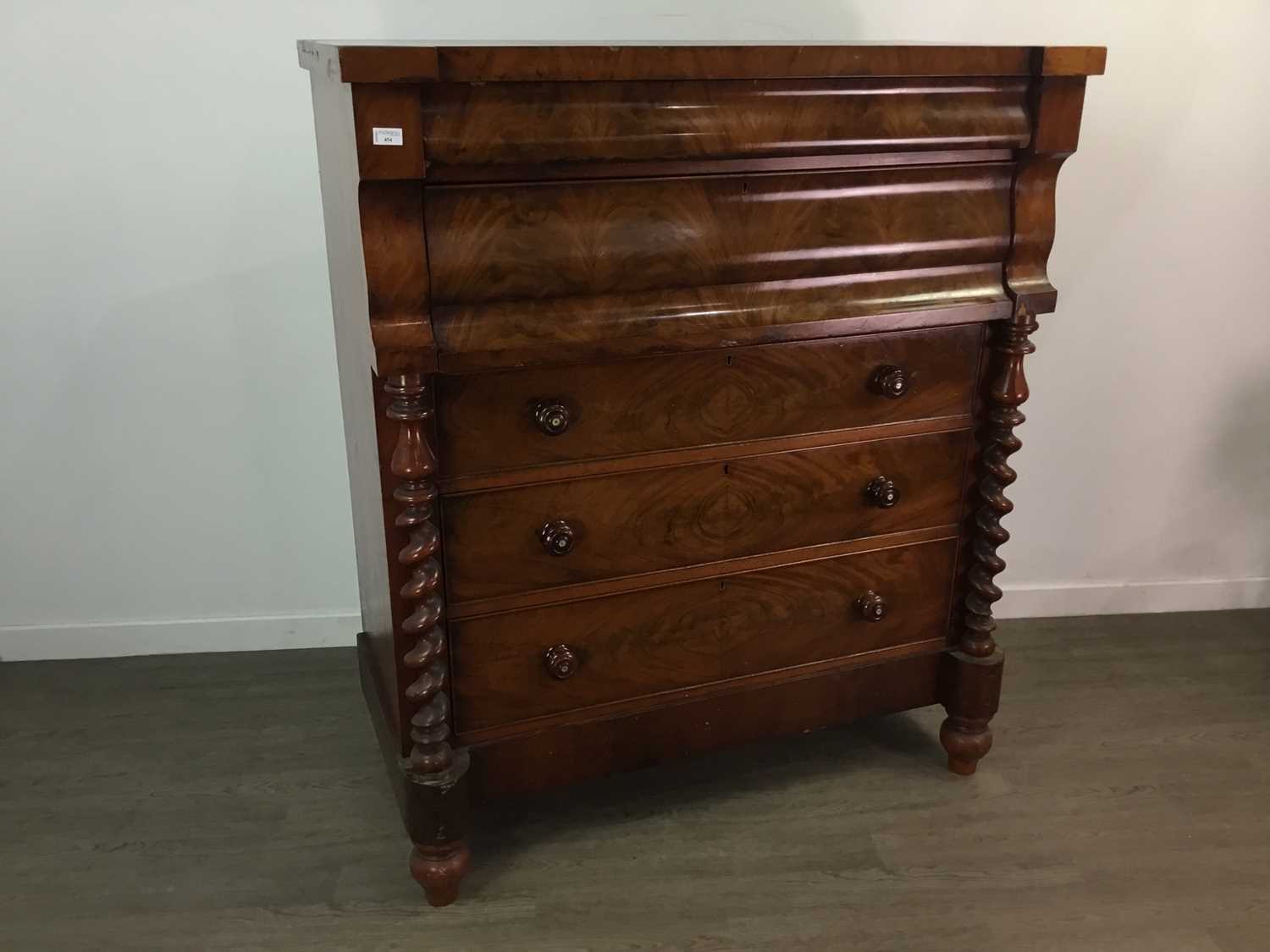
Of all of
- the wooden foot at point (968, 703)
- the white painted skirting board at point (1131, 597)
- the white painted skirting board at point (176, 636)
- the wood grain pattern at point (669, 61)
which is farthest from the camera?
the white painted skirting board at point (1131, 597)

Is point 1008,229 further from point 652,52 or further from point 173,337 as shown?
point 173,337

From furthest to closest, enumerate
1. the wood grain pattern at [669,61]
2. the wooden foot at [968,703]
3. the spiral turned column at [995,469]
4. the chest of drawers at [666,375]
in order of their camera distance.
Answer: the wooden foot at [968,703] → the spiral turned column at [995,469] → the chest of drawers at [666,375] → the wood grain pattern at [669,61]

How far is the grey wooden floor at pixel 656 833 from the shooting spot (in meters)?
1.70

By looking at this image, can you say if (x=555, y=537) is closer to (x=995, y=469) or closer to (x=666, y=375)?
(x=666, y=375)

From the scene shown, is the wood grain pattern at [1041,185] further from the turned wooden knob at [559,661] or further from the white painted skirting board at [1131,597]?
the white painted skirting board at [1131,597]

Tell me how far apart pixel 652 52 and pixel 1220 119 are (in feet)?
5.13

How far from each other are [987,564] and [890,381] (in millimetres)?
429

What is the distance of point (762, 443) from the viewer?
5.55 ft

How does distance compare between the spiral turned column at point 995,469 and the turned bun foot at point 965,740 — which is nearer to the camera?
the spiral turned column at point 995,469

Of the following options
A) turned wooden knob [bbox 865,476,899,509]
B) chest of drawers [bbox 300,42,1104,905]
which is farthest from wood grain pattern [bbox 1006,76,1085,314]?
turned wooden knob [bbox 865,476,899,509]

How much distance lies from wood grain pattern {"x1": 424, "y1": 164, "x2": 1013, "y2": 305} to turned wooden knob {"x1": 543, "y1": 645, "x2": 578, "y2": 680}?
1.83 ft

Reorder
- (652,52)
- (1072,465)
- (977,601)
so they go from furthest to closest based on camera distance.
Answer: (1072,465) → (977,601) → (652,52)

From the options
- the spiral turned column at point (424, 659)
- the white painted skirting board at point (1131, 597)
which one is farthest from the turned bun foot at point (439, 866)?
the white painted skirting board at point (1131, 597)

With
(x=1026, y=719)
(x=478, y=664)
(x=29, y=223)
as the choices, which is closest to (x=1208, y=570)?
(x=1026, y=719)
